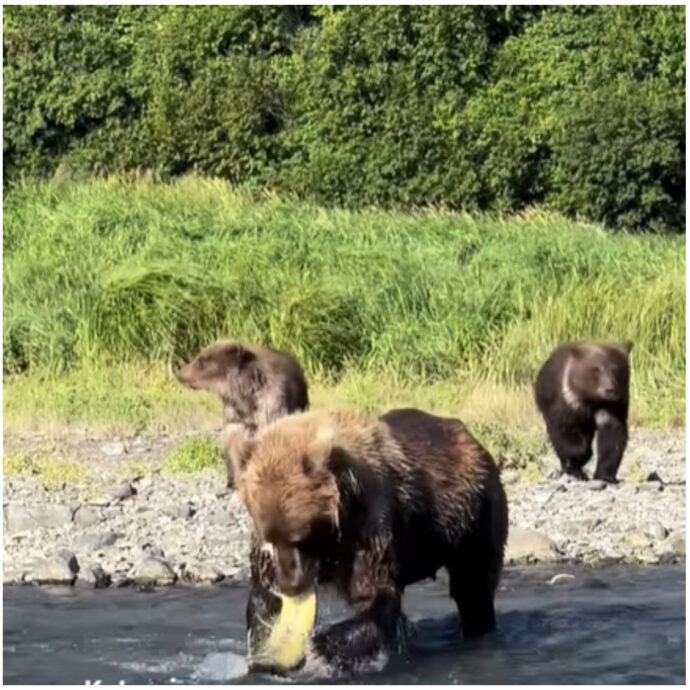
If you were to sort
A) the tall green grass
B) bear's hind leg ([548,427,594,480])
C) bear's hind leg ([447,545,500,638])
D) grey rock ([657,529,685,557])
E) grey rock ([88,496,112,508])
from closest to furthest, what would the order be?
1. bear's hind leg ([447,545,500,638])
2. grey rock ([657,529,685,557])
3. grey rock ([88,496,112,508])
4. bear's hind leg ([548,427,594,480])
5. the tall green grass

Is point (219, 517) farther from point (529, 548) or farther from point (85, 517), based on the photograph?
point (529, 548)

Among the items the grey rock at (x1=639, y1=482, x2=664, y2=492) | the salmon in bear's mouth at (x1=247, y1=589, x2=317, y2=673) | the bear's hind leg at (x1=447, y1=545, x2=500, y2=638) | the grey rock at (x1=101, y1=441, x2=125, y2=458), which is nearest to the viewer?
the salmon in bear's mouth at (x1=247, y1=589, x2=317, y2=673)

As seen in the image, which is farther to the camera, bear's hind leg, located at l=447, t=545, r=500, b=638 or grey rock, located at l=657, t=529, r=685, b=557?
grey rock, located at l=657, t=529, r=685, b=557

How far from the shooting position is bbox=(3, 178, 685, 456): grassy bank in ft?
43.9

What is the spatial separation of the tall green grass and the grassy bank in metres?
0.02

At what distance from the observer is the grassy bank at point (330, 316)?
13383mm

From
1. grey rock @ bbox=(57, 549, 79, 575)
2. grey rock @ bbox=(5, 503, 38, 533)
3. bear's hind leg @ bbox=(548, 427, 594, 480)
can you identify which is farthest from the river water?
bear's hind leg @ bbox=(548, 427, 594, 480)

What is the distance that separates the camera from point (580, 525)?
9836mm

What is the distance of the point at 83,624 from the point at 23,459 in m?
3.81

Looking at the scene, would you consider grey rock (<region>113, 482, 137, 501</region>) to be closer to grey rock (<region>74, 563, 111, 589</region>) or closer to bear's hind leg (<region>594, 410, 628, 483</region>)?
grey rock (<region>74, 563, 111, 589</region>)

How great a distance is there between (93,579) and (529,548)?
Answer: 2.08 metres

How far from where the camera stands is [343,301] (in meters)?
15.2

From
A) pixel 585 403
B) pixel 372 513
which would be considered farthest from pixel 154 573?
pixel 585 403

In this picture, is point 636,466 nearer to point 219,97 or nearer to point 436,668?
point 436,668
